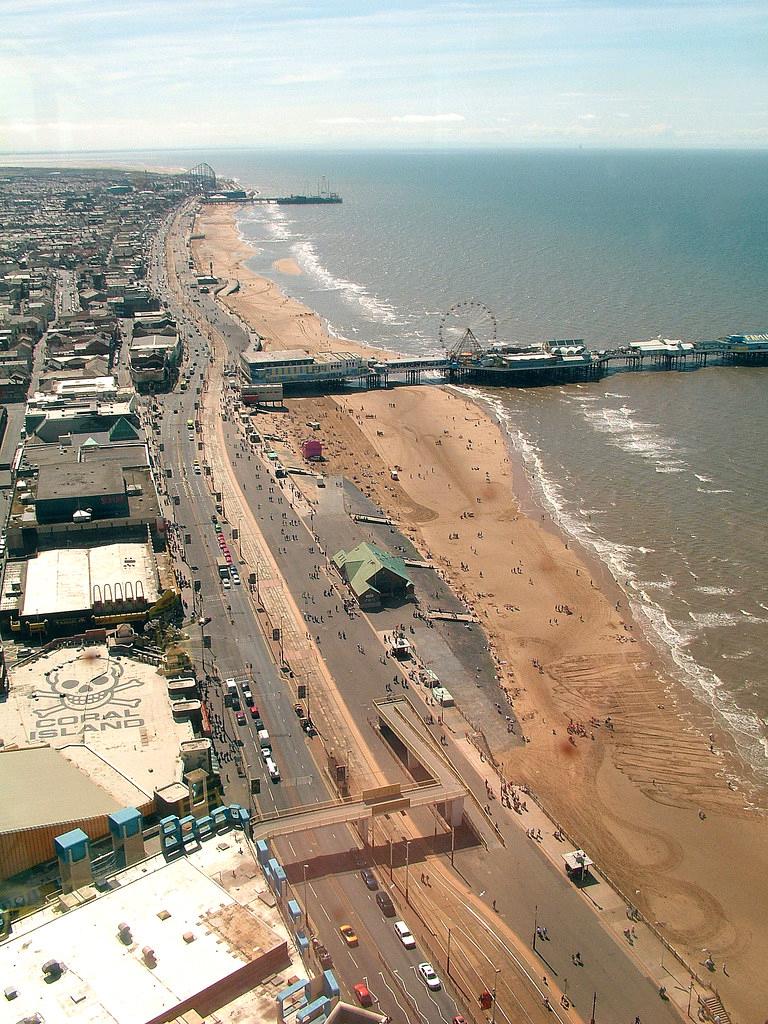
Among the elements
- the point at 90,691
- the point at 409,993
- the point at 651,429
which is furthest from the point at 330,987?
the point at 651,429


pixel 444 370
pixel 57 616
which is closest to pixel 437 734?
pixel 57 616

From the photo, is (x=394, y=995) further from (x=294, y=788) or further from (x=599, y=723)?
(x=599, y=723)

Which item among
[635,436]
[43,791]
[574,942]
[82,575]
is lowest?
[574,942]

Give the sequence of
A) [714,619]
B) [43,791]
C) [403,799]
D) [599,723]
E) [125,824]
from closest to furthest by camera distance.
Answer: [125,824], [43,791], [403,799], [599,723], [714,619]

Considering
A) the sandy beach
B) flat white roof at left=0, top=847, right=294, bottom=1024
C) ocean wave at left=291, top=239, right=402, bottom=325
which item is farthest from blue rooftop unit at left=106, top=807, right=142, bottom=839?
ocean wave at left=291, top=239, right=402, bottom=325

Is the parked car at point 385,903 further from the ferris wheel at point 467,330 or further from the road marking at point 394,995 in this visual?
the ferris wheel at point 467,330

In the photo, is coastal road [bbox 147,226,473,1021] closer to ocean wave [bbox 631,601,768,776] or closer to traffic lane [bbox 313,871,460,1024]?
traffic lane [bbox 313,871,460,1024]
